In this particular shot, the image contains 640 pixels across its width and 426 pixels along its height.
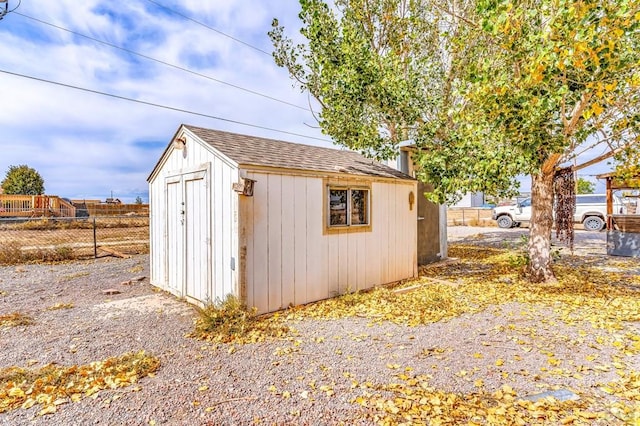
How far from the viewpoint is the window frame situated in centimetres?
557

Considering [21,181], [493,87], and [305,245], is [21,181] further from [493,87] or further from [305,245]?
[493,87]

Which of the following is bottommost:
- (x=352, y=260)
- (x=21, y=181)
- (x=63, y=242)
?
(x=63, y=242)

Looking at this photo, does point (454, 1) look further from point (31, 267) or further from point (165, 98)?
point (31, 267)

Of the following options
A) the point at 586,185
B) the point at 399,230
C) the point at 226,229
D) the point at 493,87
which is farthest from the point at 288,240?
the point at 586,185

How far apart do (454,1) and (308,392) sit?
9893mm

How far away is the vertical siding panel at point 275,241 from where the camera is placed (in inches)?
191

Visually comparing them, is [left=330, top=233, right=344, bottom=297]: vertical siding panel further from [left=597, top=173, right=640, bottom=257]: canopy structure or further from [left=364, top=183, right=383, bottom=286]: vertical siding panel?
[left=597, top=173, right=640, bottom=257]: canopy structure

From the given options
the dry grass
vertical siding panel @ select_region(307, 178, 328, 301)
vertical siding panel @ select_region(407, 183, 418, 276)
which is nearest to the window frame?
vertical siding panel @ select_region(307, 178, 328, 301)

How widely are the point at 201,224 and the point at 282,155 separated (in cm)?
182

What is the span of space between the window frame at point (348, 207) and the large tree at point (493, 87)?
4.54 feet

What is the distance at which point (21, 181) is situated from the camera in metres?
28.8

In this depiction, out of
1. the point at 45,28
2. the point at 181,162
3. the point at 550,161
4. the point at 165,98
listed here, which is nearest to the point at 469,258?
the point at 550,161

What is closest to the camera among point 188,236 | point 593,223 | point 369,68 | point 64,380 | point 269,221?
point 64,380

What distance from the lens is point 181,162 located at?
580 centimetres
